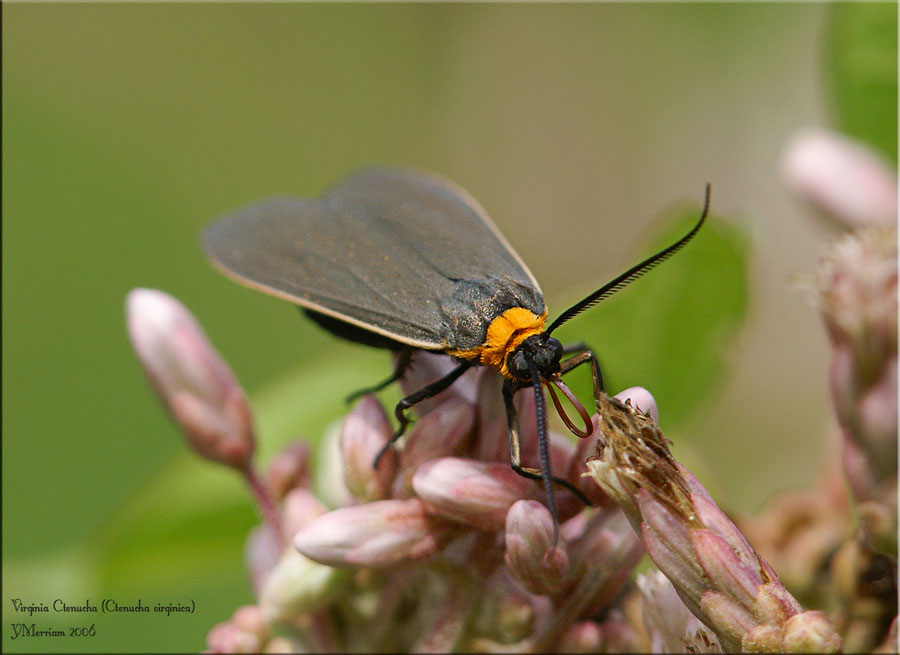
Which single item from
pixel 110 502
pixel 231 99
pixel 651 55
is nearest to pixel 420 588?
pixel 110 502

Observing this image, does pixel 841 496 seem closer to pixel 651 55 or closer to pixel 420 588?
pixel 420 588

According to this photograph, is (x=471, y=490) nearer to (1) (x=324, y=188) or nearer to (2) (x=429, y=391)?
(2) (x=429, y=391)

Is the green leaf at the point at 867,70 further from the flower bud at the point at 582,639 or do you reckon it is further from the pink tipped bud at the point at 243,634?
the pink tipped bud at the point at 243,634

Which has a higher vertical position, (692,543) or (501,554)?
(692,543)

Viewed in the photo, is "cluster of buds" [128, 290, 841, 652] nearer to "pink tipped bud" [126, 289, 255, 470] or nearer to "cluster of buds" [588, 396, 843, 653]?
"cluster of buds" [588, 396, 843, 653]

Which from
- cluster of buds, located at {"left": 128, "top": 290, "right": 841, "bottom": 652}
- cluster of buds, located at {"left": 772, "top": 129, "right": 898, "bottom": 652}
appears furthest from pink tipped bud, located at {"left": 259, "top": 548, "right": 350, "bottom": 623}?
cluster of buds, located at {"left": 772, "top": 129, "right": 898, "bottom": 652}

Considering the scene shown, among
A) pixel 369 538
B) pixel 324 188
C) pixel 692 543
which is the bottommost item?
pixel 324 188

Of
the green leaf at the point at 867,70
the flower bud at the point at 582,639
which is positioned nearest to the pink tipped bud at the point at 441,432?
the flower bud at the point at 582,639

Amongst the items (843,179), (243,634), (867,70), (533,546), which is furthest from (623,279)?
(867,70)
